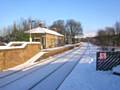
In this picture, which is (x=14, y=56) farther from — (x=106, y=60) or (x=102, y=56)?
(x=106, y=60)

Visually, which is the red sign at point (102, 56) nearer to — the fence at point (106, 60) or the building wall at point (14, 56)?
the fence at point (106, 60)

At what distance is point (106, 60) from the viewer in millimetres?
19641

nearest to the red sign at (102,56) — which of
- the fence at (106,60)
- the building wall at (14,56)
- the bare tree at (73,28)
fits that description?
the fence at (106,60)

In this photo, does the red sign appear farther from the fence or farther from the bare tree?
the bare tree

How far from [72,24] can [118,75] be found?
114011mm

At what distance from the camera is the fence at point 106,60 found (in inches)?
773

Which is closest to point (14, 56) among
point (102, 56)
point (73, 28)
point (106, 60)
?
point (102, 56)

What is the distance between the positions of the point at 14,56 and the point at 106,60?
9247 millimetres

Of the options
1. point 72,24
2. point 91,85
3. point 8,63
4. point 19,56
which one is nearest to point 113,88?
point 91,85

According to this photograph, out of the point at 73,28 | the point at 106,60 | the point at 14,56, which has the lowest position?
the point at 14,56

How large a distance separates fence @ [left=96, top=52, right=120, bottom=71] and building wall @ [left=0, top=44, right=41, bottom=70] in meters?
7.46

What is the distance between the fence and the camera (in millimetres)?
19625

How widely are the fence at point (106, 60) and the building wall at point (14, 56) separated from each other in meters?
7.46

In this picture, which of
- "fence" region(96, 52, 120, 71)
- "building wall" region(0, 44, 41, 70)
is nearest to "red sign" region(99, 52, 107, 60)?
"fence" region(96, 52, 120, 71)
